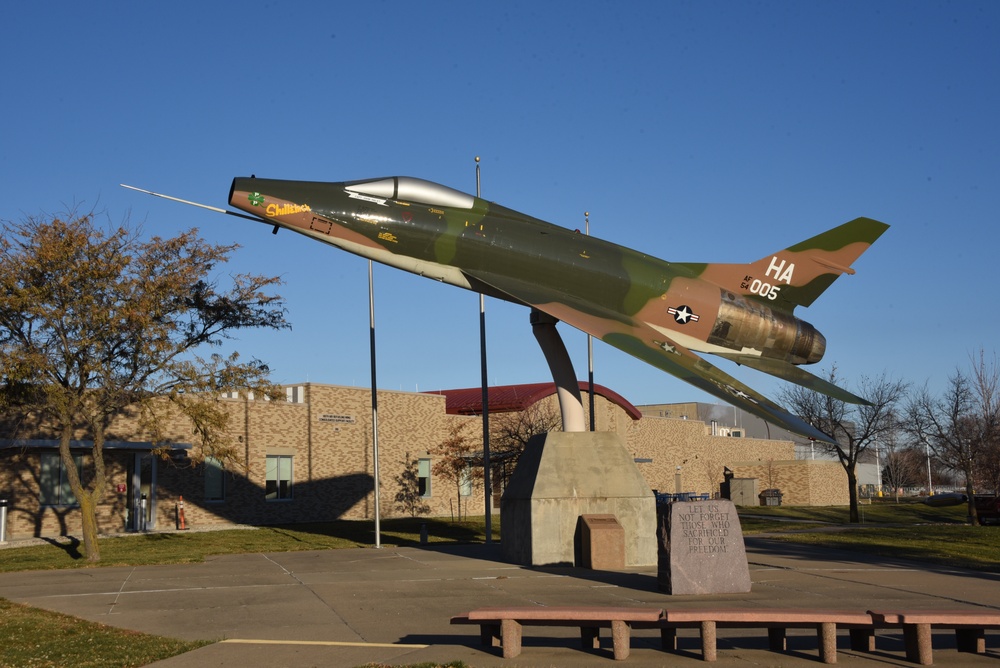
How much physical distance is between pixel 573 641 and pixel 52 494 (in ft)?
85.6

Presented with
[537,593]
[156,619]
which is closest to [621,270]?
[537,593]

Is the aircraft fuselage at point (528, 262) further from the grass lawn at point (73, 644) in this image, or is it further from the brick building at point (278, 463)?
the brick building at point (278, 463)

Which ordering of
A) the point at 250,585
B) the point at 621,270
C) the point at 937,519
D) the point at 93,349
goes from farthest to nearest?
the point at 937,519 → the point at 93,349 → the point at 621,270 → the point at 250,585

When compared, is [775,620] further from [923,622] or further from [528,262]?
[528,262]

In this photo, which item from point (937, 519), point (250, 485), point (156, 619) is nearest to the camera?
point (156, 619)

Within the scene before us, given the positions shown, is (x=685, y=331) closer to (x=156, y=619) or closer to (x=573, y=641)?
(x=573, y=641)

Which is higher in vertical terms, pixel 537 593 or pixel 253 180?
pixel 253 180

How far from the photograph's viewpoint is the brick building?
30.9 meters

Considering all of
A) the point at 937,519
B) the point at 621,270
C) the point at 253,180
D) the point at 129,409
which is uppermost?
the point at 253,180

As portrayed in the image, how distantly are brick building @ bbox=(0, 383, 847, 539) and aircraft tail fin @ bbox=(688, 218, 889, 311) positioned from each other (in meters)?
13.6

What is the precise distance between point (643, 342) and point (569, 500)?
4.08 metres

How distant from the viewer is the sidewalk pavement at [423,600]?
389 inches

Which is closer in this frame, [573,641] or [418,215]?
[573,641]

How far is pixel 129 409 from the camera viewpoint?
3178 centimetres
